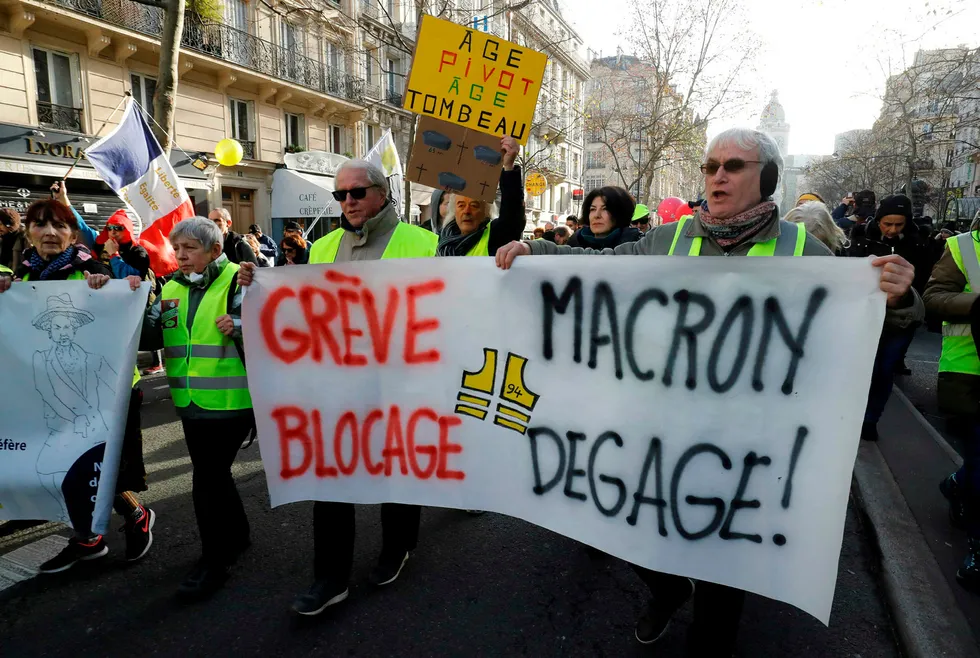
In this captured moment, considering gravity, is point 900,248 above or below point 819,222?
below

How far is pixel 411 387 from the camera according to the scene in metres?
2.44

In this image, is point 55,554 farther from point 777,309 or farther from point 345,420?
point 777,309

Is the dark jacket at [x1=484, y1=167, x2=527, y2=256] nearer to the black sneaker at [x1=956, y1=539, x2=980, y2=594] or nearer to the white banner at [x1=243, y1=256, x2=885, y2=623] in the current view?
the white banner at [x1=243, y1=256, x2=885, y2=623]

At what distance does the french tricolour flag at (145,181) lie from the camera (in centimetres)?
580

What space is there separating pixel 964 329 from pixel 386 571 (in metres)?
2.86

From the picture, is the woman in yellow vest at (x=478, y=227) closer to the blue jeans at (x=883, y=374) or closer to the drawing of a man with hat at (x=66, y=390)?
the drawing of a man with hat at (x=66, y=390)

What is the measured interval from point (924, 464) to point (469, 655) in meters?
3.54

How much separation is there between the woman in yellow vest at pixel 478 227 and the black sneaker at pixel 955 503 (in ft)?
8.84

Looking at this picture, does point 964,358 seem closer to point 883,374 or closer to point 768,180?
point 768,180

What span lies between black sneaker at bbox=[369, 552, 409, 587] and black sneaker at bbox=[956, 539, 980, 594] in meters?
2.54

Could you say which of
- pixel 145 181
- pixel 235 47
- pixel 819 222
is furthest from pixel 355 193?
pixel 235 47

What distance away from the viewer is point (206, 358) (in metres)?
2.71

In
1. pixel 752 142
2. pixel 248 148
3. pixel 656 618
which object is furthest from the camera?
pixel 248 148

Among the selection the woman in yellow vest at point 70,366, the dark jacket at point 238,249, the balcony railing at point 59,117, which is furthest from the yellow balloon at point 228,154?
the woman in yellow vest at point 70,366
